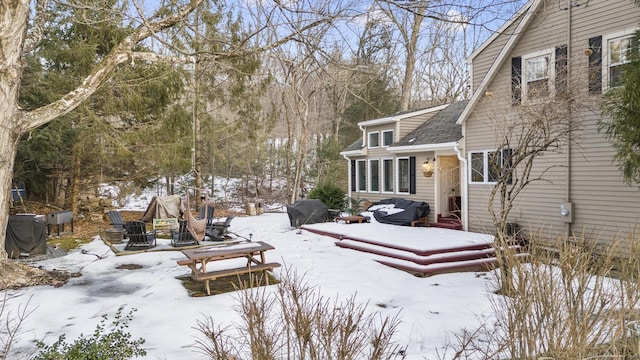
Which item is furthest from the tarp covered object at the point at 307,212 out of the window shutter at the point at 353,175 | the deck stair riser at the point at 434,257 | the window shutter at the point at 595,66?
the window shutter at the point at 595,66

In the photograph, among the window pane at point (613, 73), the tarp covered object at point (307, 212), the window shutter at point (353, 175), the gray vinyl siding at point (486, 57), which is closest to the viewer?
the window pane at point (613, 73)

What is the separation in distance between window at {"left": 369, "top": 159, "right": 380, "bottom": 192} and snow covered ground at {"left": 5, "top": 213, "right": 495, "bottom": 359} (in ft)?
17.1

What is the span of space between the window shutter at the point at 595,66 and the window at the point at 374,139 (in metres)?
7.21

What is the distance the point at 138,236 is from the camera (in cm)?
941

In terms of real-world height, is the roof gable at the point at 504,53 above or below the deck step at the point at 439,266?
above

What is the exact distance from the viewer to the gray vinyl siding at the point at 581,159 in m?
7.96

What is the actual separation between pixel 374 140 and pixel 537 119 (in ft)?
25.9

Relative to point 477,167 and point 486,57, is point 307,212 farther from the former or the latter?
point 486,57

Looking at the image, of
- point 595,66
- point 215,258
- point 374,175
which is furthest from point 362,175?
point 215,258

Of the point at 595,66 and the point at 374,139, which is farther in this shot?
the point at 374,139

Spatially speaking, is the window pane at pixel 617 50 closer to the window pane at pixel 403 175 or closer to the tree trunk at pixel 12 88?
the window pane at pixel 403 175

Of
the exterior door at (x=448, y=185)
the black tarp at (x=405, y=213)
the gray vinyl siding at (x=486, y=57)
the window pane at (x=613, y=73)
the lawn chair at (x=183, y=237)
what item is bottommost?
the lawn chair at (x=183, y=237)

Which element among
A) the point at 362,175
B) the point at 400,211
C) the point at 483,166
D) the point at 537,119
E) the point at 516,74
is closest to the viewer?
the point at 537,119

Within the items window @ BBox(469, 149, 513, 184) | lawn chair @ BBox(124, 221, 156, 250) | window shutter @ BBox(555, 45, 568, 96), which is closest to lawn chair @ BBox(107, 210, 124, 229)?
lawn chair @ BBox(124, 221, 156, 250)
